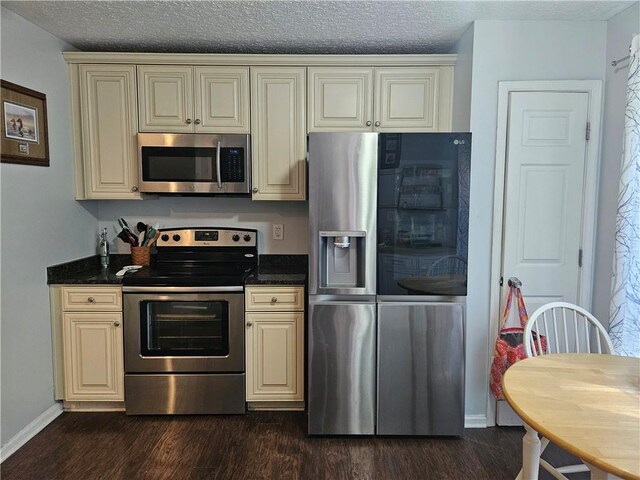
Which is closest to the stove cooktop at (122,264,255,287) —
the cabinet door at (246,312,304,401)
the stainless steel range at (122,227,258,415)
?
the stainless steel range at (122,227,258,415)

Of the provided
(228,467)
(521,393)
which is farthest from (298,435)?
(521,393)

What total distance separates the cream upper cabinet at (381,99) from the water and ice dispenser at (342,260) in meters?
0.85

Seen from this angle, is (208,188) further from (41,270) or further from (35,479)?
(35,479)

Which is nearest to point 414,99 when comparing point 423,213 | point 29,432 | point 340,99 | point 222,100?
point 340,99

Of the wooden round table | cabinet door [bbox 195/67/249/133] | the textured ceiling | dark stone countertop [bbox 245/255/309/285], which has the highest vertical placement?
the textured ceiling

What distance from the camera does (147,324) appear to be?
2658mm

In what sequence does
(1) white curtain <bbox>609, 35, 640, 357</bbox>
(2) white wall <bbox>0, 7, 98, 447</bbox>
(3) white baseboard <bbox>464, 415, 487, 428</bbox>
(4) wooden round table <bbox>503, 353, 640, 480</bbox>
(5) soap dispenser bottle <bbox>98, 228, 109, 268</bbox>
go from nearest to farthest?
(4) wooden round table <bbox>503, 353, 640, 480</bbox>
(1) white curtain <bbox>609, 35, 640, 357</bbox>
(2) white wall <bbox>0, 7, 98, 447</bbox>
(3) white baseboard <bbox>464, 415, 487, 428</bbox>
(5) soap dispenser bottle <bbox>98, 228, 109, 268</bbox>

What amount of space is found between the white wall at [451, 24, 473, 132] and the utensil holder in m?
2.30

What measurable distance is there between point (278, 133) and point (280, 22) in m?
0.68

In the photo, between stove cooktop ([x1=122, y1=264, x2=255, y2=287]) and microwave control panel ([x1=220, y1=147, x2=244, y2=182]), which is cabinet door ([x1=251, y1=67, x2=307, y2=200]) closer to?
microwave control panel ([x1=220, y1=147, x2=244, y2=182])

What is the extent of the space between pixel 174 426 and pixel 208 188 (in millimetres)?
1513

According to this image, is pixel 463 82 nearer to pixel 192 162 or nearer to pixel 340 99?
pixel 340 99

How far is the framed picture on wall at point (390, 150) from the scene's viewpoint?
2.33m

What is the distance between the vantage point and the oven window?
8.72 feet
